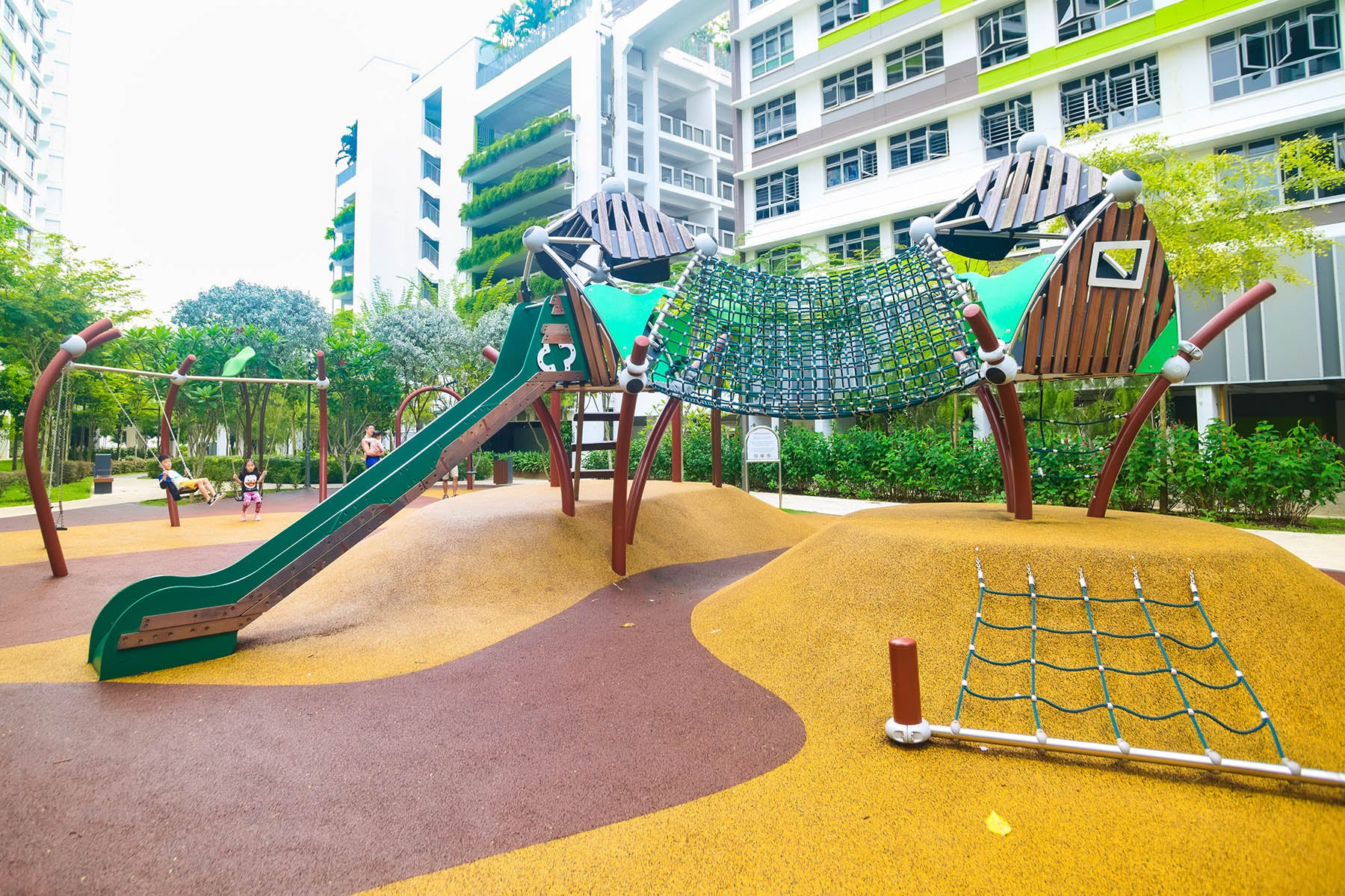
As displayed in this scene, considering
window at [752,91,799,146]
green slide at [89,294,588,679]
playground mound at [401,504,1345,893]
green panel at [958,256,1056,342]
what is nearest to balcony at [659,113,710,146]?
window at [752,91,799,146]

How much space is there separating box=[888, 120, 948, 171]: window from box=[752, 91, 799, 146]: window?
439cm

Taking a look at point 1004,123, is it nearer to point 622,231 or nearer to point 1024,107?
point 1024,107

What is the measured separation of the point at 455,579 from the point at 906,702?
16.0ft

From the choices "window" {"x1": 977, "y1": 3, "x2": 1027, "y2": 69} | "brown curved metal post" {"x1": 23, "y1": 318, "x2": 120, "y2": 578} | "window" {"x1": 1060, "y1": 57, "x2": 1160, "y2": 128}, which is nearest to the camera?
"brown curved metal post" {"x1": 23, "y1": 318, "x2": 120, "y2": 578}

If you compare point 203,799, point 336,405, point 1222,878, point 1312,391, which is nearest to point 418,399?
point 336,405

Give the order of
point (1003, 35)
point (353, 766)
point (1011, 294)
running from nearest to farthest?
point (353, 766) < point (1011, 294) < point (1003, 35)

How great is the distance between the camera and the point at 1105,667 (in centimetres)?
363

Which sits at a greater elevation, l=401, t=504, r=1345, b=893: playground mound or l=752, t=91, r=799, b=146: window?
l=752, t=91, r=799, b=146: window

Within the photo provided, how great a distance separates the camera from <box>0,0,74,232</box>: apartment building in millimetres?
40188

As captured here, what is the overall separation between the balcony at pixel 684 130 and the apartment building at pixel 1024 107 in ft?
21.3

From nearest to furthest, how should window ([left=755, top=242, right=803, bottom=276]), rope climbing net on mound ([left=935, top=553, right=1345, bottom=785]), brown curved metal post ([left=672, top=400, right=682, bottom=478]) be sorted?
rope climbing net on mound ([left=935, top=553, right=1345, bottom=785]) < brown curved metal post ([left=672, top=400, right=682, bottom=478]) < window ([left=755, top=242, right=803, bottom=276])

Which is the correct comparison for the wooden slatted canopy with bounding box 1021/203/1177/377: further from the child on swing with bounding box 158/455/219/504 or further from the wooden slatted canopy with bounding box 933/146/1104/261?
the child on swing with bounding box 158/455/219/504

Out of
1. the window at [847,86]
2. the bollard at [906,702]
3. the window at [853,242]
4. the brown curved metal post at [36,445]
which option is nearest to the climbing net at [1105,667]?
the bollard at [906,702]

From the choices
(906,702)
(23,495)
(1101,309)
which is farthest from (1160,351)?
(23,495)
